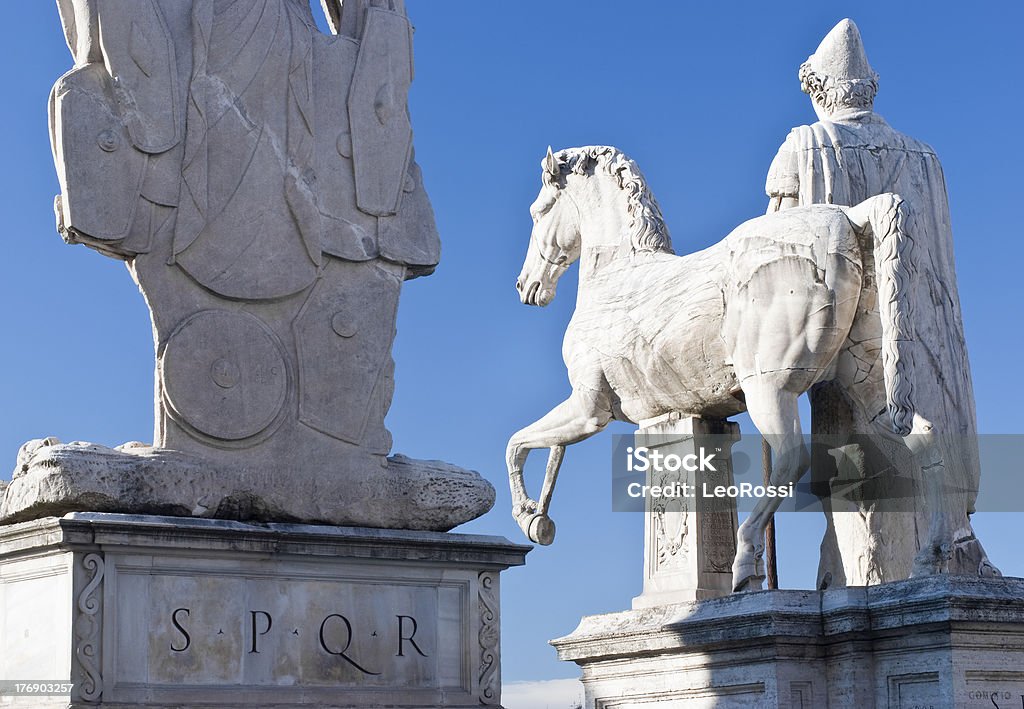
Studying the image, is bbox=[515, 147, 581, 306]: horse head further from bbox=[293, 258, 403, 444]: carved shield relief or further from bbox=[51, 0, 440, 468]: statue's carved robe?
bbox=[293, 258, 403, 444]: carved shield relief

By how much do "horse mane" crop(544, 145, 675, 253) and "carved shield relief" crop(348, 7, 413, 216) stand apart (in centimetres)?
333

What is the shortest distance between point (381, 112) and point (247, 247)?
3.08 ft

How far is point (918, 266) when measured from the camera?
30.3ft

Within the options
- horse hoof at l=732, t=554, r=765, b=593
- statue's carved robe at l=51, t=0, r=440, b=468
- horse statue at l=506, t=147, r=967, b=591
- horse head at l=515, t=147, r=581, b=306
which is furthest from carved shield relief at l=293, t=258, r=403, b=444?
horse head at l=515, t=147, r=581, b=306

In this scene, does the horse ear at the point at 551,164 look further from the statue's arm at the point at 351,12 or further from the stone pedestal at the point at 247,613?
the stone pedestal at the point at 247,613

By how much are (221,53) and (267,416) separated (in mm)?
1540

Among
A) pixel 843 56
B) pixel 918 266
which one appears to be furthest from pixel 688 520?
pixel 843 56

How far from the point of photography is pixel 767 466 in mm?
11633

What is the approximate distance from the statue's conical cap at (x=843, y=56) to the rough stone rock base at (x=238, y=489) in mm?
4639

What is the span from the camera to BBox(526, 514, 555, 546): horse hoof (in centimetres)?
1059

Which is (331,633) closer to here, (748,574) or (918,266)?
(748,574)

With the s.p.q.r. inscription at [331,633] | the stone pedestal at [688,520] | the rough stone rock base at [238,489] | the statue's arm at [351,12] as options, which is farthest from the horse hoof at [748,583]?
the statue's arm at [351,12]

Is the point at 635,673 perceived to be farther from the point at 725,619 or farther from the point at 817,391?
the point at 817,391

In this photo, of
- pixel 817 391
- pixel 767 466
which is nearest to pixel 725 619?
pixel 817 391
